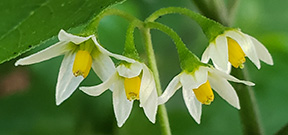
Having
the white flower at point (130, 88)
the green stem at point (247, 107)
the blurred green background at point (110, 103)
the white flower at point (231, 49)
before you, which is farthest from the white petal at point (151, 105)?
the blurred green background at point (110, 103)

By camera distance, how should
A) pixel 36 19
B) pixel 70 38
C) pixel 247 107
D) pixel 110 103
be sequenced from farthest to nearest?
1. pixel 110 103
2. pixel 247 107
3. pixel 70 38
4. pixel 36 19

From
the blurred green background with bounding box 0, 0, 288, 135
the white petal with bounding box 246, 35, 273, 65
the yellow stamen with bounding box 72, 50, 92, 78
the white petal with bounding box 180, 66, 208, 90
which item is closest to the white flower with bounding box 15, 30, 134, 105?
the yellow stamen with bounding box 72, 50, 92, 78

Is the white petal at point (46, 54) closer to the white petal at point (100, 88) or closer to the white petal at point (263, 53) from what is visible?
the white petal at point (100, 88)

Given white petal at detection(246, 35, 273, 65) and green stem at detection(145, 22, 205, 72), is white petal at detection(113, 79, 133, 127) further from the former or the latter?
white petal at detection(246, 35, 273, 65)

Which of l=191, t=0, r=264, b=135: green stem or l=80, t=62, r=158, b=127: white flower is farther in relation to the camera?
l=191, t=0, r=264, b=135: green stem

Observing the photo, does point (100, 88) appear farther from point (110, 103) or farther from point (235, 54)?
point (110, 103)

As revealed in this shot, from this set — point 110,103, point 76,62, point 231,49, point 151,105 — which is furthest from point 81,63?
point 110,103

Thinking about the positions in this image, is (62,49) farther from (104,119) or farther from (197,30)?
(197,30)

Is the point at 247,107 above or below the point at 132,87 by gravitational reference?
below
